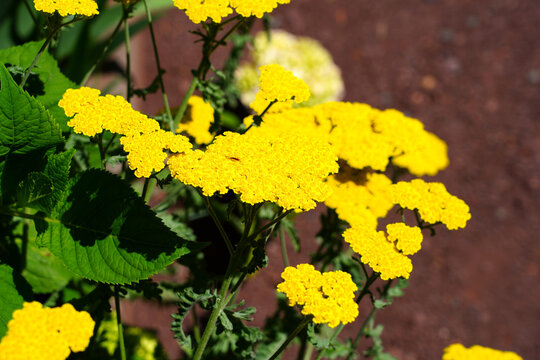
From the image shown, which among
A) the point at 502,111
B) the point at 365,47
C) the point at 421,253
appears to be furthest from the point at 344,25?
the point at 421,253

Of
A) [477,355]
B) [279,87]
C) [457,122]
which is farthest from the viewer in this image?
[457,122]

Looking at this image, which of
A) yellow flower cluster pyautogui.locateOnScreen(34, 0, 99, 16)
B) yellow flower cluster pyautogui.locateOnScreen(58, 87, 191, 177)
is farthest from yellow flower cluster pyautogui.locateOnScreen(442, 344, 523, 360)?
yellow flower cluster pyautogui.locateOnScreen(34, 0, 99, 16)

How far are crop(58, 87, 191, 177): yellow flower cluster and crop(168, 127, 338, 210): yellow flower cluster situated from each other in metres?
0.03

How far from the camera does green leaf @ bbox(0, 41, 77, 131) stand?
1.20 m

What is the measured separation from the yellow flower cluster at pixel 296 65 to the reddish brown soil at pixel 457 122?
2.91 feet

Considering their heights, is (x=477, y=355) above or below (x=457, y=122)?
below

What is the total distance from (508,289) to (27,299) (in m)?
3.52

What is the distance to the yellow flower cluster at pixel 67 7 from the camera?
1.01 meters

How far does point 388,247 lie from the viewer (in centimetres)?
109

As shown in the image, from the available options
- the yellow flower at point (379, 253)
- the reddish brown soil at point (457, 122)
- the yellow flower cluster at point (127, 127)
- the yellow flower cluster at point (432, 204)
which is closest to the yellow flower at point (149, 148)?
the yellow flower cluster at point (127, 127)

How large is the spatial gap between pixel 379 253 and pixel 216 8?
64cm

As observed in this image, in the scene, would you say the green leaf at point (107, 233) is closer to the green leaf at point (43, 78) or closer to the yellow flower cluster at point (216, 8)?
the green leaf at point (43, 78)

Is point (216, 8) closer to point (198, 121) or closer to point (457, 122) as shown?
point (198, 121)

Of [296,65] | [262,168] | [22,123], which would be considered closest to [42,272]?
[22,123]
